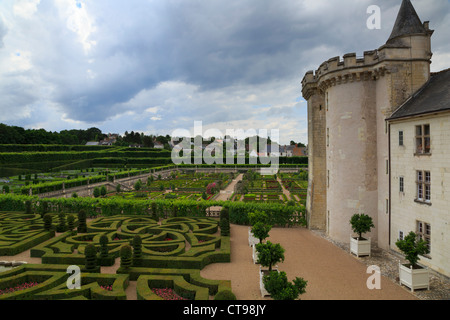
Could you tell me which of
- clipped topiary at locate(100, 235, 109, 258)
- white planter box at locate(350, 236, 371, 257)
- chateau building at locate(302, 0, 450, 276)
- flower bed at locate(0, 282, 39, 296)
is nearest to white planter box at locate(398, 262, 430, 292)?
chateau building at locate(302, 0, 450, 276)

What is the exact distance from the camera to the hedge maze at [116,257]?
10.9 m

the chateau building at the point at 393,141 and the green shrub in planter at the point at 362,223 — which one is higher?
the chateau building at the point at 393,141

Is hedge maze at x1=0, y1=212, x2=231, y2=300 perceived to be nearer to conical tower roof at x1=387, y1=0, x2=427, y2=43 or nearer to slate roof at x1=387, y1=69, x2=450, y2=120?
slate roof at x1=387, y1=69, x2=450, y2=120

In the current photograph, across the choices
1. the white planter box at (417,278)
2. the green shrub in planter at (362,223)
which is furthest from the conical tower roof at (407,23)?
the white planter box at (417,278)

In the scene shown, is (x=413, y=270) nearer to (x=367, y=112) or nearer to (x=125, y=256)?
(x=367, y=112)

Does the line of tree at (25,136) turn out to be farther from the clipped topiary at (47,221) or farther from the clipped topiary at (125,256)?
the clipped topiary at (125,256)

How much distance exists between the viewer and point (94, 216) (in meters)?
25.1

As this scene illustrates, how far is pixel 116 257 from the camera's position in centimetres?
1512

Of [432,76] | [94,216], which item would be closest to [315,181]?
[432,76]

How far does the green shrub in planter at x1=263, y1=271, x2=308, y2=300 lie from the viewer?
9.05 meters

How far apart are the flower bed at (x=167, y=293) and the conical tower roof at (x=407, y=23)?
17.6 metres

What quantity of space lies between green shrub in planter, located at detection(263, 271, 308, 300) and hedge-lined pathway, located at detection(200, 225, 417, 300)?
1805mm
